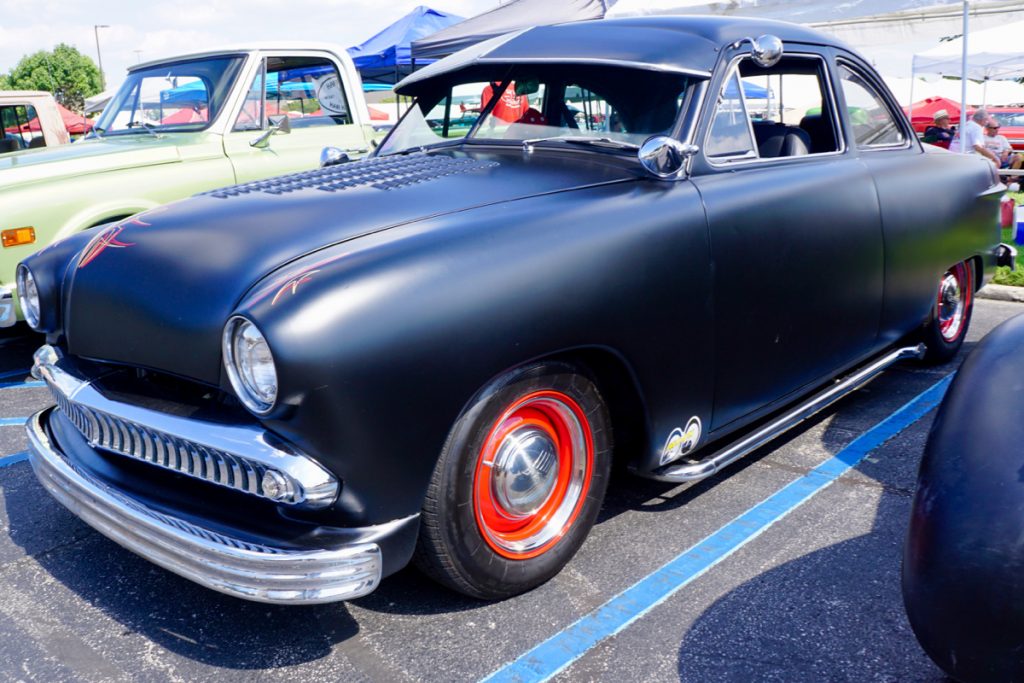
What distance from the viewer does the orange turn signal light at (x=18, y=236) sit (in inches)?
191

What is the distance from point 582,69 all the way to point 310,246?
56.7 inches

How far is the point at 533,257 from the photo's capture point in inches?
98.4

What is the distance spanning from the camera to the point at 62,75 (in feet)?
211

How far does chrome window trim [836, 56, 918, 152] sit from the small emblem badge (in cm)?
165

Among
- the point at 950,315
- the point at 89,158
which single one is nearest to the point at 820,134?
the point at 950,315

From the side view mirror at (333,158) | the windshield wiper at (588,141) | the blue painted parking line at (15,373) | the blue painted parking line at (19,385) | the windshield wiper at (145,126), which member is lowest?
the blue painted parking line at (15,373)

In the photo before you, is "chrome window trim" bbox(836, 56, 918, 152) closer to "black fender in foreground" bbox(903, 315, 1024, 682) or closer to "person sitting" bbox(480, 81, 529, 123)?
"person sitting" bbox(480, 81, 529, 123)

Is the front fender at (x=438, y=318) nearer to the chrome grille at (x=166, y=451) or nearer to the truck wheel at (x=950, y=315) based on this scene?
the chrome grille at (x=166, y=451)

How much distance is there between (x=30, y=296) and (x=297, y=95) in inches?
143

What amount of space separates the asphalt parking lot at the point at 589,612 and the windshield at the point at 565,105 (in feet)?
4.41

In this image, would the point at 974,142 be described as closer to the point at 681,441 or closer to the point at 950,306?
the point at 950,306

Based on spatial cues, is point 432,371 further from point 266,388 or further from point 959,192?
point 959,192

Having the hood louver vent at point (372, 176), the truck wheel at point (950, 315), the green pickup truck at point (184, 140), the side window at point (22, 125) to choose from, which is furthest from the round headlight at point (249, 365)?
the side window at point (22, 125)

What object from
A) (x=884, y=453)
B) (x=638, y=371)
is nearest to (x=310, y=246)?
(x=638, y=371)
